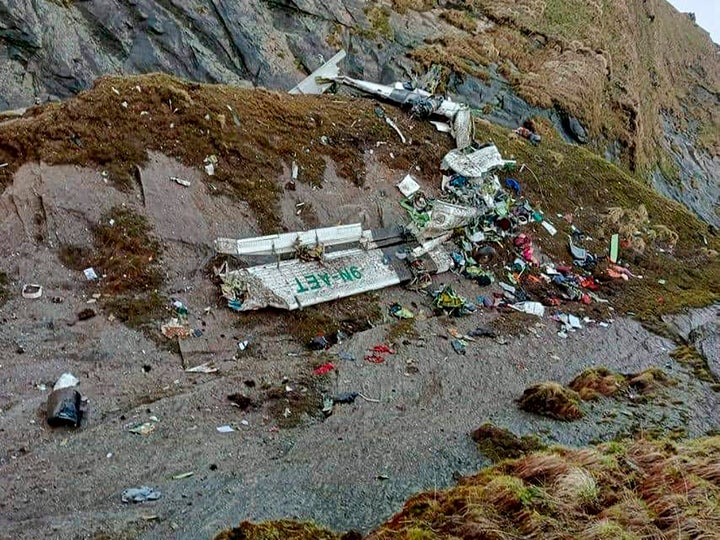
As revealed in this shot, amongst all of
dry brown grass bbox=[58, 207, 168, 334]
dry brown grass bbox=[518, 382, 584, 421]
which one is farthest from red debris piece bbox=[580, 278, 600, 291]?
dry brown grass bbox=[58, 207, 168, 334]

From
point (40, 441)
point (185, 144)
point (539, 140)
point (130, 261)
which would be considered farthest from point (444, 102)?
point (40, 441)

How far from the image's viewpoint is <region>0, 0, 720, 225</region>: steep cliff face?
15.0m

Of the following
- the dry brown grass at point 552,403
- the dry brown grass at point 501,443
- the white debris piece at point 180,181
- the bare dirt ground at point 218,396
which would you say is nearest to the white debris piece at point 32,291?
the bare dirt ground at point 218,396

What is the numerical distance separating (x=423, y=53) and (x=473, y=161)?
9.23m

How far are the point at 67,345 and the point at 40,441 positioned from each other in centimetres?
159

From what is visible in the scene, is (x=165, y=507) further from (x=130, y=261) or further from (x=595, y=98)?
(x=595, y=98)

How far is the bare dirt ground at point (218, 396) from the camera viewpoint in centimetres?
515

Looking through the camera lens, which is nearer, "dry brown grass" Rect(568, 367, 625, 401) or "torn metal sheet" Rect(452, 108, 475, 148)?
"dry brown grass" Rect(568, 367, 625, 401)

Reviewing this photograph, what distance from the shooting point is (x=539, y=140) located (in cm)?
1579

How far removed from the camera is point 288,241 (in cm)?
909

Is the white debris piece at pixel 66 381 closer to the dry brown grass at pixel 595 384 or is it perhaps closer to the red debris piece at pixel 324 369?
the red debris piece at pixel 324 369

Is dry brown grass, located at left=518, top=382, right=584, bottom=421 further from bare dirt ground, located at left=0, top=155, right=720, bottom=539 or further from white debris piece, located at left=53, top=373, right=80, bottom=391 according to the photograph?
white debris piece, located at left=53, top=373, right=80, bottom=391

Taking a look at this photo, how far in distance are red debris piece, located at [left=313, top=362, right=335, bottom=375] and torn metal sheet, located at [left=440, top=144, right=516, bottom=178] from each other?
6.34 meters

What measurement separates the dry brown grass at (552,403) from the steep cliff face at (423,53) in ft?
43.3
